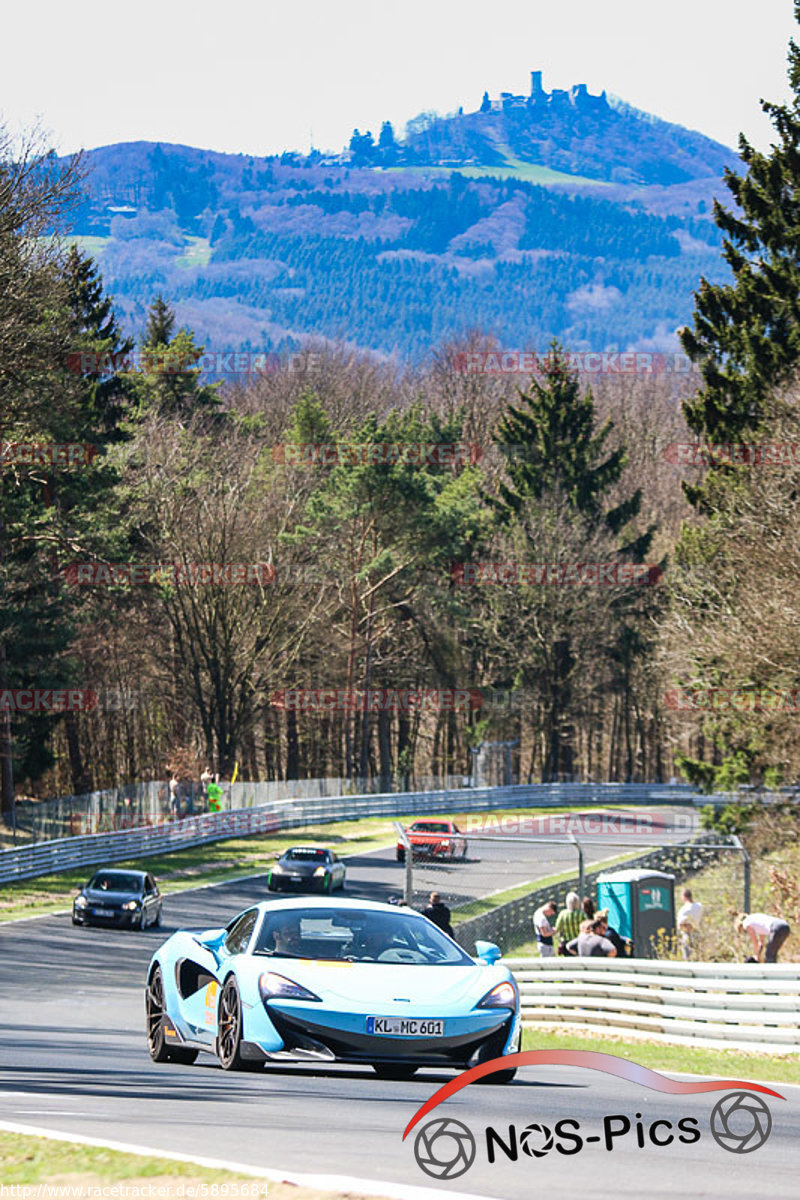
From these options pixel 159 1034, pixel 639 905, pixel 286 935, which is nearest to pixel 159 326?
pixel 639 905

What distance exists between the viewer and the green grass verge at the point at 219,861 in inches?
1496

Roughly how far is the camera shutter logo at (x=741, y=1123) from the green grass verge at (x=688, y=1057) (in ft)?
9.81

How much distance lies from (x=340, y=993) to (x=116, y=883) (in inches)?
982

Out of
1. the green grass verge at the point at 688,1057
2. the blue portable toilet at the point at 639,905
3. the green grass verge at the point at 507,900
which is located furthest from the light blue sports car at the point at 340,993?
the blue portable toilet at the point at 639,905

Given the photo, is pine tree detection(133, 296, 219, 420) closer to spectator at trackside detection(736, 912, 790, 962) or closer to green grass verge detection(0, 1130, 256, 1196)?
spectator at trackside detection(736, 912, 790, 962)

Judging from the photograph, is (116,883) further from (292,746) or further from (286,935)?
(292,746)

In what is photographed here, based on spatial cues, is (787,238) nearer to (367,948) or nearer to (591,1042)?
(591,1042)

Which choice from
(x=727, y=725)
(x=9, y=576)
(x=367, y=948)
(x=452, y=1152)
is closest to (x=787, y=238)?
(x=727, y=725)

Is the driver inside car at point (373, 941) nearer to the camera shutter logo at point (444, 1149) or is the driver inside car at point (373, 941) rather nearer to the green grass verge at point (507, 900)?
the camera shutter logo at point (444, 1149)

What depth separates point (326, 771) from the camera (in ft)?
285

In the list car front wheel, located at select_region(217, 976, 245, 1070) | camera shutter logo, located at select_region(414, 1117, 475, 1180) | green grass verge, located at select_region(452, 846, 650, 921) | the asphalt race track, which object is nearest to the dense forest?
green grass verge, located at select_region(452, 846, 650, 921)

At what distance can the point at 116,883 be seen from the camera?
3391 centimetres

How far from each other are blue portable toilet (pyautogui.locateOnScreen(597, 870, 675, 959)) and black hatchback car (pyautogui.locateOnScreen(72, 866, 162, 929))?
35.7 feet

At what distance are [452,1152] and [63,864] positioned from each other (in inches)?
1469
